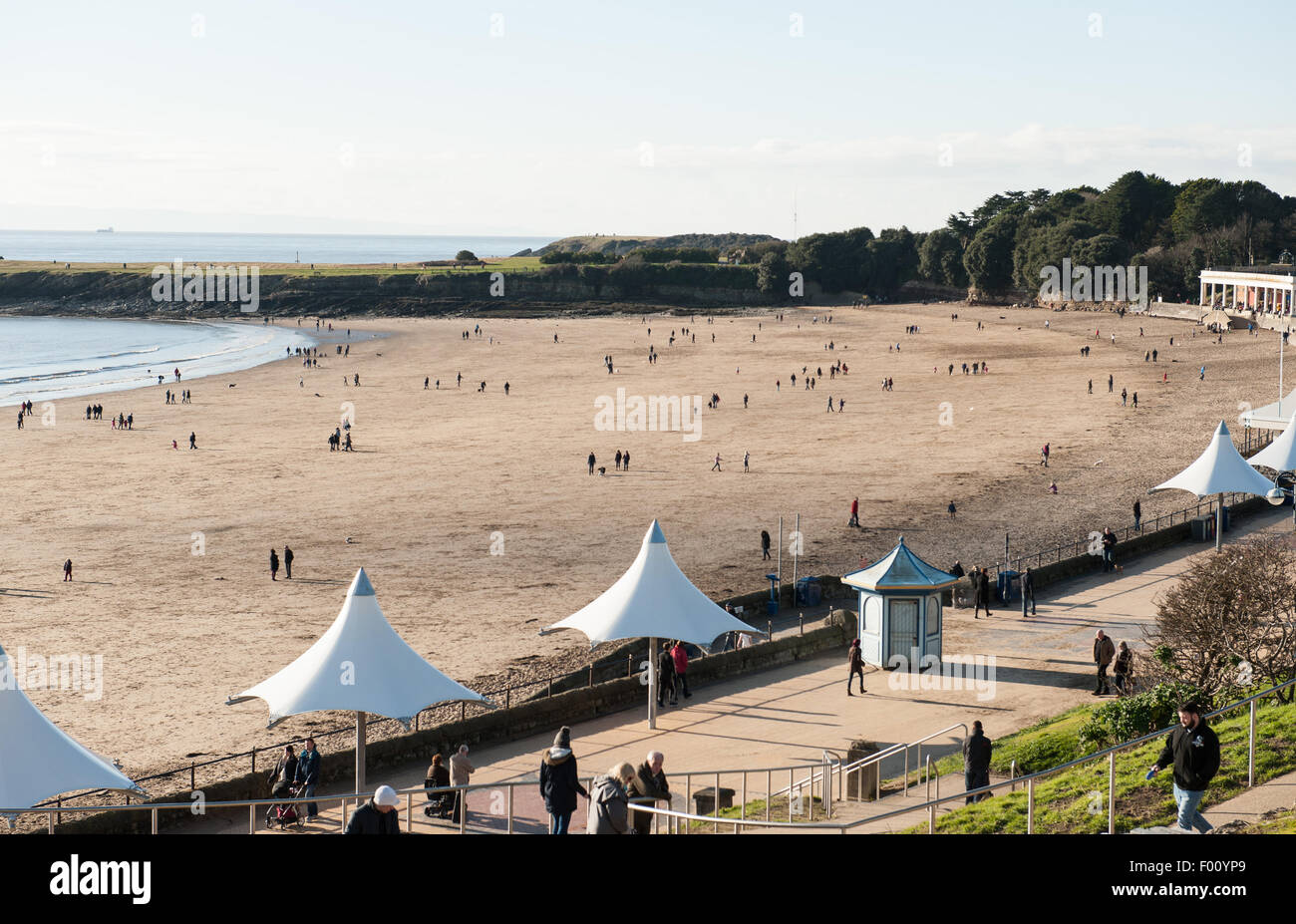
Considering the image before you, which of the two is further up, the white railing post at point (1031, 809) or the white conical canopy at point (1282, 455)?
the white conical canopy at point (1282, 455)

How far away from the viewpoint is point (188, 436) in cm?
5169

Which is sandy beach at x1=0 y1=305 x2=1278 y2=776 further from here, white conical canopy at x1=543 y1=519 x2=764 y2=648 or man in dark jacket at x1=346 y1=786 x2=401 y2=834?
man in dark jacket at x1=346 y1=786 x2=401 y2=834

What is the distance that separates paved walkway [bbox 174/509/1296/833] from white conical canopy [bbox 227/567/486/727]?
1189 mm

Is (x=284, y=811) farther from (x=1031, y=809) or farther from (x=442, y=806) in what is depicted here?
(x=1031, y=809)

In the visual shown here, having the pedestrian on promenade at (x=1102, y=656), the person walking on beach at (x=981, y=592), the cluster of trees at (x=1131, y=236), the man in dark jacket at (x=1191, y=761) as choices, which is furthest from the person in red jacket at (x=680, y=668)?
the cluster of trees at (x=1131, y=236)

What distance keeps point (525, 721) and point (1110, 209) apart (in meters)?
126

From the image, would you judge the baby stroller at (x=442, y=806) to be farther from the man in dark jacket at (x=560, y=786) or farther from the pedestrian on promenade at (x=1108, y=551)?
the pedestrian on promenade at (x=1108, y=551)

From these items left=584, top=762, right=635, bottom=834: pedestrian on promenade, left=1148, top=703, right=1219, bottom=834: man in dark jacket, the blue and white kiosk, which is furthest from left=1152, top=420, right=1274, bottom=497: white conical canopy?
left=584, top=762, right=635, bottom=834: pedestrian on promenade

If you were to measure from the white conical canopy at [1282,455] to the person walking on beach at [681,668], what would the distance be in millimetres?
16982

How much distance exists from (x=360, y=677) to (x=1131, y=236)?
425ft

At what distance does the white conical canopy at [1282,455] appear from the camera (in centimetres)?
2945
